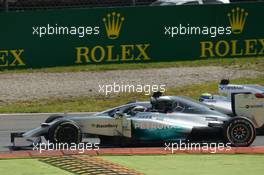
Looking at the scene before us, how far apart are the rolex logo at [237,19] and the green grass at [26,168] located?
46.1 ft

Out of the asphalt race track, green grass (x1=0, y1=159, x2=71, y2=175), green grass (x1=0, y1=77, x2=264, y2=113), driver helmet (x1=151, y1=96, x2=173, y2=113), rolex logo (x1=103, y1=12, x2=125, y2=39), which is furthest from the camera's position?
rolex logo (x1=103, y1=12, x2=125, y2=39)

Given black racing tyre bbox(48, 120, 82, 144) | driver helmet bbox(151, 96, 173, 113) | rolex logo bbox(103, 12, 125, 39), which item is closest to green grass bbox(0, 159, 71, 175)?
black racing tyre bbox(48, 120, 82, 144)

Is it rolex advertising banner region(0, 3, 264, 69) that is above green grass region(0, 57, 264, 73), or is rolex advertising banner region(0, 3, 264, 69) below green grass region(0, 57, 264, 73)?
above

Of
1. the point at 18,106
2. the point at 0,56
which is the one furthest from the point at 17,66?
the point at 18,106

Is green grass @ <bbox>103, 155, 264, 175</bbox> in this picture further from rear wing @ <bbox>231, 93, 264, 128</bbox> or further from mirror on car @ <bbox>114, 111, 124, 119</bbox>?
rear wing @ <bbox>231, 93, 264, 128</bbox>

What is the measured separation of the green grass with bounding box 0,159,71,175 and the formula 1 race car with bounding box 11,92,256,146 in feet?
5.83

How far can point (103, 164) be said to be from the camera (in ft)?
44.1

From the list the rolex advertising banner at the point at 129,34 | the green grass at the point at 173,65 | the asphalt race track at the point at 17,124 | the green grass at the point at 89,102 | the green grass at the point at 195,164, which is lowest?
the green grass at the point at 195,164

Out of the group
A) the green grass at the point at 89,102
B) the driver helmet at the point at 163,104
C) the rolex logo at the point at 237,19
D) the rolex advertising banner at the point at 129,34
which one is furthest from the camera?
the rolex logo at the point at 237,19

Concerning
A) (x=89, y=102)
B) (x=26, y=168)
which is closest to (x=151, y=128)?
(x=26, y=168)

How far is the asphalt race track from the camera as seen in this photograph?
16.8m

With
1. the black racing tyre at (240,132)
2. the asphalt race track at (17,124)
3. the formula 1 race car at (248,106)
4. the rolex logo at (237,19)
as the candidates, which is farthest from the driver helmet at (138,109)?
the rolex logo at (237,19)

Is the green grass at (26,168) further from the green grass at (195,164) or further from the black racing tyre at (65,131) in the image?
the black racing tyre at (65,131)

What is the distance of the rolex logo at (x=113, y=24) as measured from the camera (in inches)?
1026
